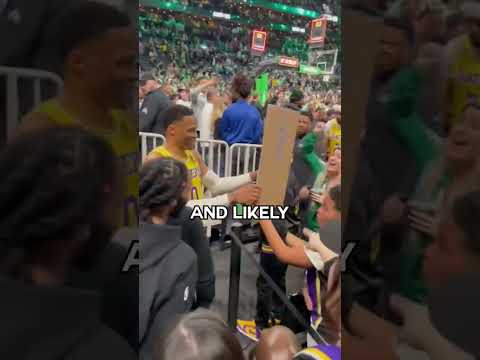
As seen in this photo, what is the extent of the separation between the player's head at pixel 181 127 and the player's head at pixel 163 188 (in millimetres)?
44

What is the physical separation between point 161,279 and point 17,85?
1.60ft

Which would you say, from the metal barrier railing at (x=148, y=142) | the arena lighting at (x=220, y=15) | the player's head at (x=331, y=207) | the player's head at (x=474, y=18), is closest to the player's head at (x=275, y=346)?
the player's head at (x=331, y=207)

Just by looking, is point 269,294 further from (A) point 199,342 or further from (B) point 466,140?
(B) point 466,140

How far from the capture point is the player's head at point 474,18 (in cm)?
104

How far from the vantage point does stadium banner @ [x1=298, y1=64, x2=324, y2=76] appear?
0.98 metres

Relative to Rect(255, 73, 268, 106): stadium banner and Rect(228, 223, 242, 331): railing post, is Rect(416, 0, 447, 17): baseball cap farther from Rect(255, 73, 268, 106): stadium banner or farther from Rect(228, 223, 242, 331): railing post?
Rect(228, 223, 242, 331): railing post

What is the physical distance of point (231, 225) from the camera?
39.8 inches

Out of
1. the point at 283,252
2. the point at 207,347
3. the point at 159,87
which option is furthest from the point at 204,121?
the point at 207,347

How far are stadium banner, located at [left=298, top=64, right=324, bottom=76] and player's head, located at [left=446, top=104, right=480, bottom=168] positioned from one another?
1.22 ft

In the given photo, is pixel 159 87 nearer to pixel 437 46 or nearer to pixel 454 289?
pixel 437 46

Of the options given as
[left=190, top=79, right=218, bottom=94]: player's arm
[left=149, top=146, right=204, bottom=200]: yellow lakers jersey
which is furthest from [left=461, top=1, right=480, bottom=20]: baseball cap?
[left=149, top=146, right=204, bottom=200]: yellow lakers jersey

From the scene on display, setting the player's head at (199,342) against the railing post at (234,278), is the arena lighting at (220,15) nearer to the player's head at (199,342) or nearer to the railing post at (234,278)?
the railing post at (234,278)

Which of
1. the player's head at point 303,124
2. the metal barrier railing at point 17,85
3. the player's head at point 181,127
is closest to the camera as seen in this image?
the metal barrier railing at point 17,85

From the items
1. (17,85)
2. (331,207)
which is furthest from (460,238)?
(17,85)
